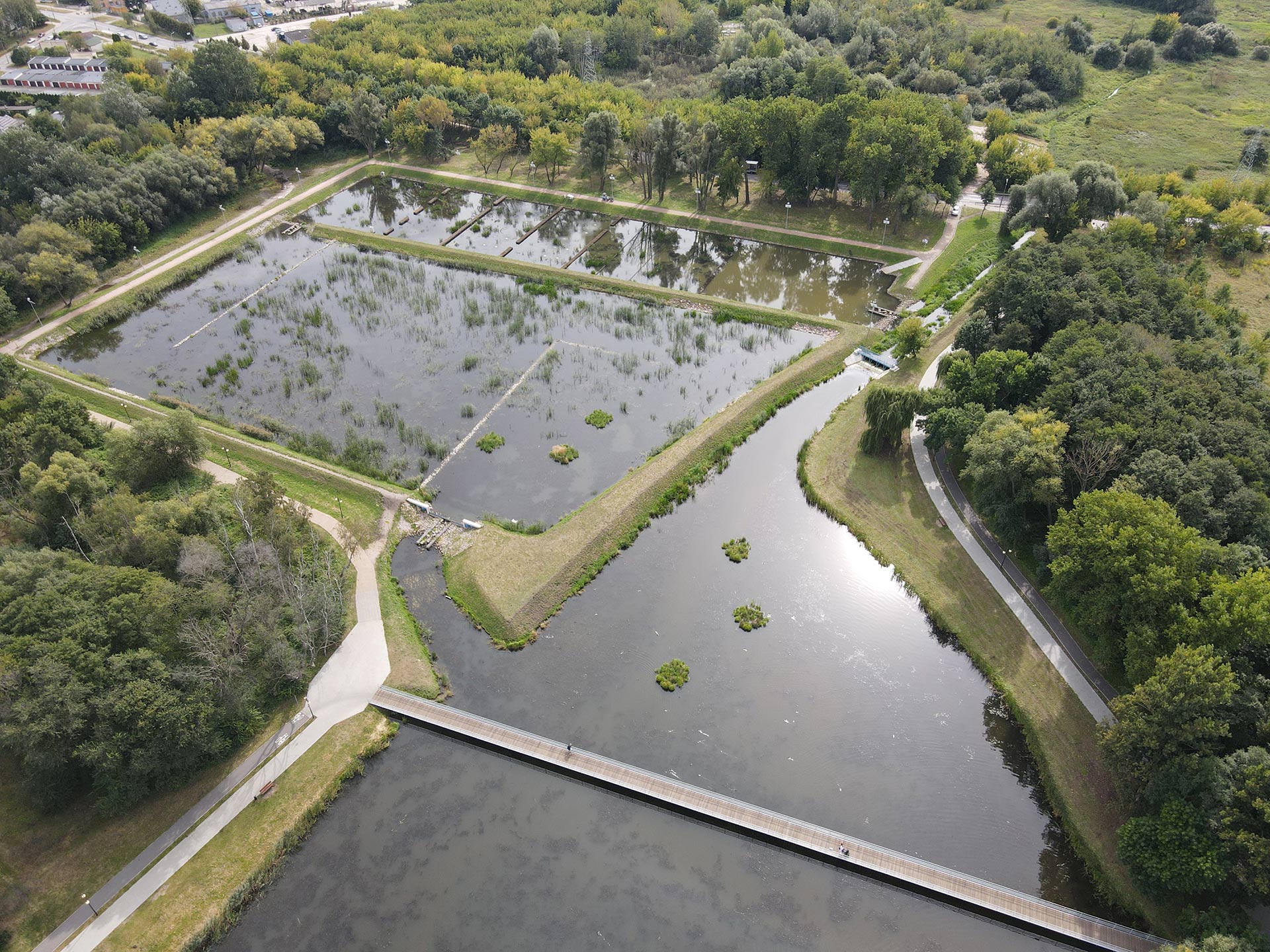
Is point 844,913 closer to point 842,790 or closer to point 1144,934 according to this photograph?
point 842,790

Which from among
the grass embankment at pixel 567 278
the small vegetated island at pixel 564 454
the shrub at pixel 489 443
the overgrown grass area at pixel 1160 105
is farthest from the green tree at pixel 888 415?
the overgrown grass area at pixel 1160 105

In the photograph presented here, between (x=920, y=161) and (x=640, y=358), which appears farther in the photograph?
(x=920, y=161)

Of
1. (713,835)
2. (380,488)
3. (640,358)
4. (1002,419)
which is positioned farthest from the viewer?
(640,358)

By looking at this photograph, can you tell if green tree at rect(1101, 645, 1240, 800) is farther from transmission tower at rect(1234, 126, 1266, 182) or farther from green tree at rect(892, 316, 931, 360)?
transmission tower at rect(1234, 126, 1266, 182)

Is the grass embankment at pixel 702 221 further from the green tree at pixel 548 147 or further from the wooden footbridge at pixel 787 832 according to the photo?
the wooden footbridge at pixel 787 832

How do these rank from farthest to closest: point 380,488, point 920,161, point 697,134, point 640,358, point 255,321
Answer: point 697,134 < point 920,161 < point 255,321 < point 640,358 < point 380,488

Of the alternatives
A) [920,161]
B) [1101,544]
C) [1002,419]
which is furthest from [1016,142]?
[1101,544]
